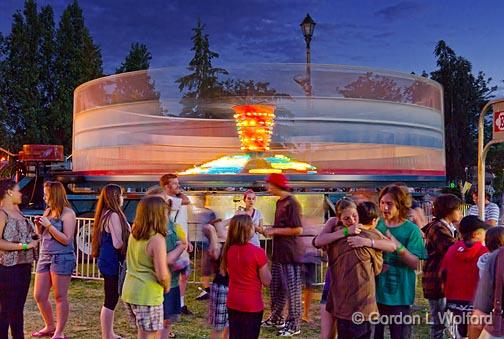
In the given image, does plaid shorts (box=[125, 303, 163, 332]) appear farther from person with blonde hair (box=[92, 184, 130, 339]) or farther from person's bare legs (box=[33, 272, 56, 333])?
person's bare legs (box=[33, 272, 56, 333])

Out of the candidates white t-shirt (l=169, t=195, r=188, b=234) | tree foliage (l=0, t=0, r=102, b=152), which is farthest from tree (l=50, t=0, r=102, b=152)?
white t-shirt (l=169, t=195, r=188, b=234)

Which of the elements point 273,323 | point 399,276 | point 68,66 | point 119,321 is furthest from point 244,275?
point 68,66

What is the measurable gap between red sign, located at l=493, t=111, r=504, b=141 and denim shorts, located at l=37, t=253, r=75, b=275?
476cm

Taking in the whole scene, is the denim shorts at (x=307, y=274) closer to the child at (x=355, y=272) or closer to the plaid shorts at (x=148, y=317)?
the child at (x=355, y=272)

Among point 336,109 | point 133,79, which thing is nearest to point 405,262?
point 336,109

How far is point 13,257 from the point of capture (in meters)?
4.83

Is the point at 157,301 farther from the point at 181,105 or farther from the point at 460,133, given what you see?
the point at 460,133

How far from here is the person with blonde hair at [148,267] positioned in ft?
12.8

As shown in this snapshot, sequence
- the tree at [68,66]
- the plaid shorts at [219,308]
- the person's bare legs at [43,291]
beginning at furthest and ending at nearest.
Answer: the tree at [68,66]
the person's bare legs at [43,291]
the plaid shorts at [219,308]

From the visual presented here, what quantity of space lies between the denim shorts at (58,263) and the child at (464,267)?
380 centimetres

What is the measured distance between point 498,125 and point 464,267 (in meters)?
2.12

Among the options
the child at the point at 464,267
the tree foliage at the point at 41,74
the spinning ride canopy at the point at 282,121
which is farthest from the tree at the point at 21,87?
the child at the point at 464,267

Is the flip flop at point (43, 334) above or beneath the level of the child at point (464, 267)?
beneath

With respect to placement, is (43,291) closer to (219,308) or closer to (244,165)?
(219,308)
